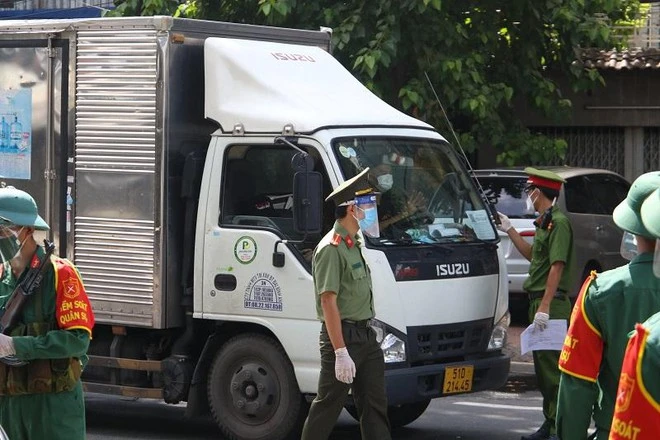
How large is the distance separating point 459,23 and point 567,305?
6609mm

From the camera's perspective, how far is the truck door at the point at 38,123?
9.34m

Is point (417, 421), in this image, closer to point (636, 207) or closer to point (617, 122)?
point (636, 207)

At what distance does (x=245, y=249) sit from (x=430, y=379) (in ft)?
4.81

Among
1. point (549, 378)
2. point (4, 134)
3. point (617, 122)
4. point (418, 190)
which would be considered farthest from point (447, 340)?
point (617, 122)

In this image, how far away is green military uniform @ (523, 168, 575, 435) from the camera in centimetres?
878

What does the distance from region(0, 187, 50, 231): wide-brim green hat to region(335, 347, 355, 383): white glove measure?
225cm

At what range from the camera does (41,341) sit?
529 cm

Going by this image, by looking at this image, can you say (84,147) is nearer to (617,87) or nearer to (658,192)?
(658,192)

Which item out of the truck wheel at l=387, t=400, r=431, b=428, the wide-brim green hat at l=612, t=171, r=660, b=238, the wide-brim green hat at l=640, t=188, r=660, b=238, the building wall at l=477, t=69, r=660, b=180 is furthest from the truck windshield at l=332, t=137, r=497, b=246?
the building wall at l=477, t=69, r=660, b=180

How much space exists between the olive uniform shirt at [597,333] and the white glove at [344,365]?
298cm

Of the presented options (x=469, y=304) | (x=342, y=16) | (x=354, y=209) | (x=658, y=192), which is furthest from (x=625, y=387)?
(x=342, y=16)

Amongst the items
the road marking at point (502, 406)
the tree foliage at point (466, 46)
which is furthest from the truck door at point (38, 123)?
the tree foliage at point (466, 46)

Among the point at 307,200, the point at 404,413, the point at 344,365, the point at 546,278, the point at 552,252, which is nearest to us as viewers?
the point at 344,365

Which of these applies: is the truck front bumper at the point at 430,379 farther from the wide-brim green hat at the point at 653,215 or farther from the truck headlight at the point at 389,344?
the wide-brim green hat at the point at 653,215
